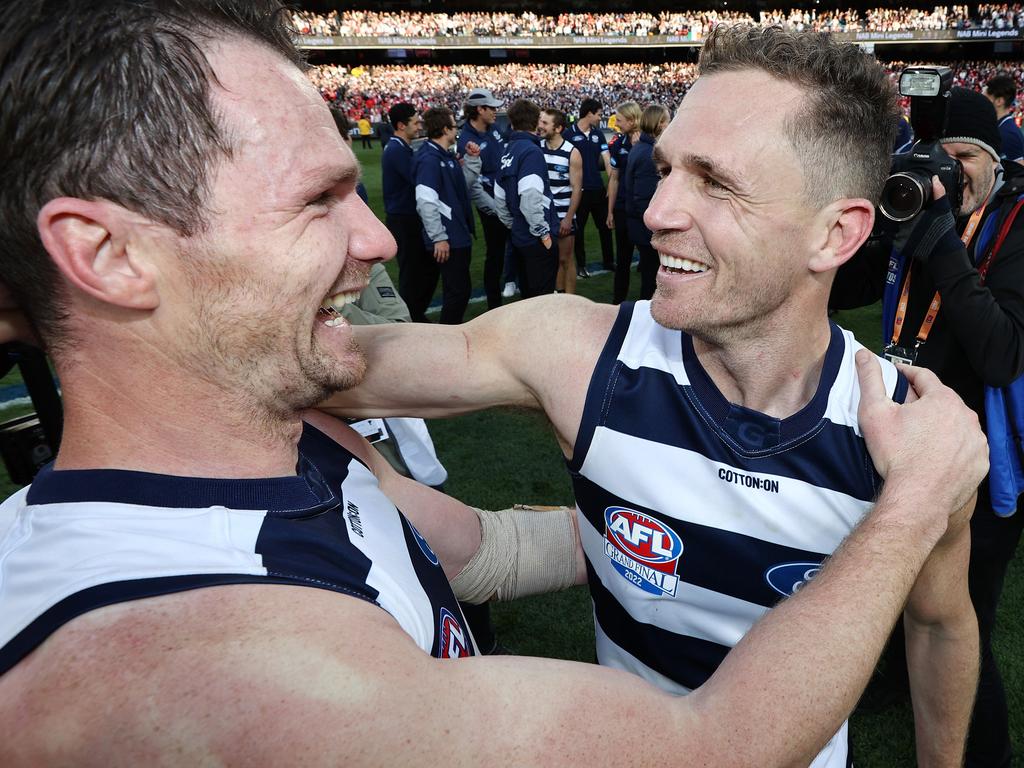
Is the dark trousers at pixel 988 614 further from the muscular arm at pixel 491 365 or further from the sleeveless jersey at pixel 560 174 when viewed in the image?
the sleeveless jersey at pixel 560 174

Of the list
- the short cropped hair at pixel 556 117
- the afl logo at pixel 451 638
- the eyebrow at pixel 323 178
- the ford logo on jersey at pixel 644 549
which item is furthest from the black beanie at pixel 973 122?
the short cropped hair at pixel 556 117

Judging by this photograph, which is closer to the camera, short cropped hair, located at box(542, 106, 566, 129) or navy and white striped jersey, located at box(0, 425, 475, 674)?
navy and white striped jersey, located at box(0, 425, 475, 674)

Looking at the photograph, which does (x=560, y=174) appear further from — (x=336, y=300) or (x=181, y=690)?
(x=181, y=690)

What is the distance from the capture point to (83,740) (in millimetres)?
787

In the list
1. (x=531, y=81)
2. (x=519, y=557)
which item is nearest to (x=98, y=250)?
(x=519, y=557)

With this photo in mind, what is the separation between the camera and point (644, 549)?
5.19 ft

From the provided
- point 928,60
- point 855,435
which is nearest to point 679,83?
point 928,60

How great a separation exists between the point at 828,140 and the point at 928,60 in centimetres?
4400

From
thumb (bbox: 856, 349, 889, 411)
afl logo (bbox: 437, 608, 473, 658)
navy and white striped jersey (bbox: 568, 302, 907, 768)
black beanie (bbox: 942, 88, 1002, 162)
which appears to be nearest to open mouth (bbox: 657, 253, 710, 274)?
navy and white striped jersey (bbox: 568, 302, 907, 768)

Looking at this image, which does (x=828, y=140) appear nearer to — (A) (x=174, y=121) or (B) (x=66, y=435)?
(A) (x=174, y=121)

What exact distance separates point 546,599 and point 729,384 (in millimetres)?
2242

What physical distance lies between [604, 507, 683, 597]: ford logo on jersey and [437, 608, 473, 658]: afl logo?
0.48m

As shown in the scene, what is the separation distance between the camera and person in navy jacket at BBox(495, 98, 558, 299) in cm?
695

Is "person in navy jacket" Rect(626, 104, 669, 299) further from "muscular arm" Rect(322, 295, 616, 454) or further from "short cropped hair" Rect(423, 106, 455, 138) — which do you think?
"muscular arm" Rect(322, 295, 616, 454)
